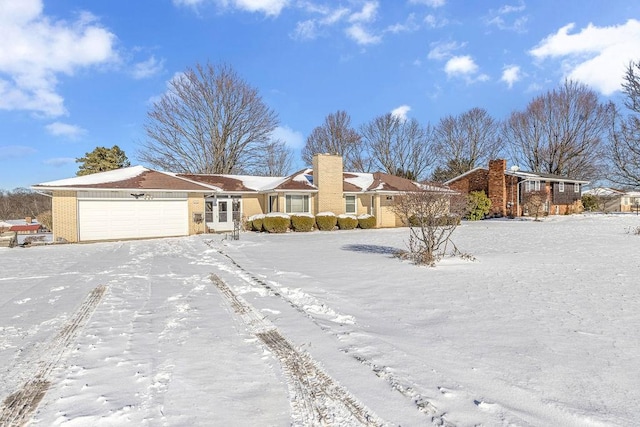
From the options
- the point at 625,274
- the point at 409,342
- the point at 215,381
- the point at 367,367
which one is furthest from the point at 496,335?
the point at 625,274

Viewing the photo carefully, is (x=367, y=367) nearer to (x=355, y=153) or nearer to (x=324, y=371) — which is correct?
(x=324, y=371)

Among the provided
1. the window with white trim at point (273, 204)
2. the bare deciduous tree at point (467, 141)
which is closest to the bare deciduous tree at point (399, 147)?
the bare deciduous tree at point (467, 141)

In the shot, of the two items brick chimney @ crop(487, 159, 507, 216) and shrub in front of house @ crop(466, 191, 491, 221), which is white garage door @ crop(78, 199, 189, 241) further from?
brick chimney @ crop(487, 159, 507, 216)

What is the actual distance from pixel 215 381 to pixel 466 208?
367 inches

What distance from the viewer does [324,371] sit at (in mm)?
3238

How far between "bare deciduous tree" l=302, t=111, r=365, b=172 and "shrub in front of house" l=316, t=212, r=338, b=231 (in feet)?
66.6

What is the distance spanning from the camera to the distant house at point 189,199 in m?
17.1

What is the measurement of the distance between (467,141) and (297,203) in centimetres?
2648

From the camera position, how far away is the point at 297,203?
74.5 feet

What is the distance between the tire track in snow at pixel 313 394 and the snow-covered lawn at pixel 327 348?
0.05ft

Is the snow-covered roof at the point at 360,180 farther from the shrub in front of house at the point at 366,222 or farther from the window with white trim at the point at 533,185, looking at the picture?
the window with white trim at the point at 533,185

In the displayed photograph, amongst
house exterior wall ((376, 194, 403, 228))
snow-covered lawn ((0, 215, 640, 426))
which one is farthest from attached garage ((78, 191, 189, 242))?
house exterior wall ((376, 194, 403, 228))

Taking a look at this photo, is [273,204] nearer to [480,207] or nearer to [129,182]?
[129,182]

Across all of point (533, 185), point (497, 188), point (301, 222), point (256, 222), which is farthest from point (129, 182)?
point (533, 185)
